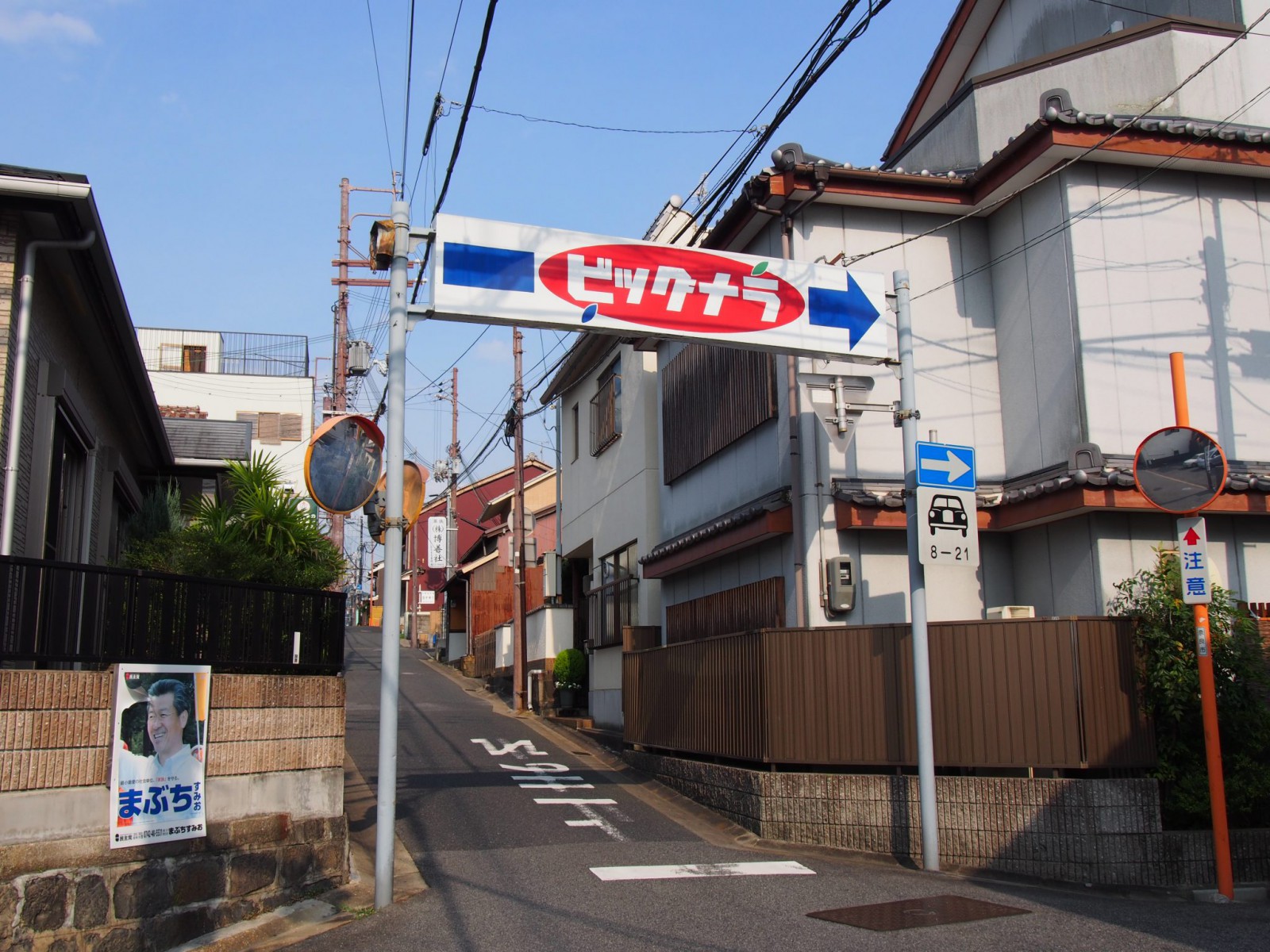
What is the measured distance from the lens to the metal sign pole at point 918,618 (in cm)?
946

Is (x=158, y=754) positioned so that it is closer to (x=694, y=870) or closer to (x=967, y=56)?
(x=694, y=870)

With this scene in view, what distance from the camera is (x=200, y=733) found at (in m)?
7.97

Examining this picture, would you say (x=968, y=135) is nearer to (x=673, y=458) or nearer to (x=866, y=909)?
(x=673, y=458)

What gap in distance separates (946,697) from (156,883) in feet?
22.2

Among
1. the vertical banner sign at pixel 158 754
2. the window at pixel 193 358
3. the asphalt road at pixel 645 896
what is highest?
the window at pixel 193 358

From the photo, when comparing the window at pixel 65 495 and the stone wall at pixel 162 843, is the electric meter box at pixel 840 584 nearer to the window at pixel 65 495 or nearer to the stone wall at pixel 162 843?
the stone wall at pixel 162 843

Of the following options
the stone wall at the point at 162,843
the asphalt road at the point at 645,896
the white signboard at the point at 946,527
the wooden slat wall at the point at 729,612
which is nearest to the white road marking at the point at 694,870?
the asphalt road at the point at 645,896

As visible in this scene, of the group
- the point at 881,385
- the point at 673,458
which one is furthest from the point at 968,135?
the point at 673,458

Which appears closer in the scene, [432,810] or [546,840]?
[546,840]

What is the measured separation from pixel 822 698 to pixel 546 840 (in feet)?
9.85

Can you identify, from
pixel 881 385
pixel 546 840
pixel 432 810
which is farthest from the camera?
pixel 881 385

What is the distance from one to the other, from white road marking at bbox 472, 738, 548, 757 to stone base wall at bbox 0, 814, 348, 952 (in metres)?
7.54

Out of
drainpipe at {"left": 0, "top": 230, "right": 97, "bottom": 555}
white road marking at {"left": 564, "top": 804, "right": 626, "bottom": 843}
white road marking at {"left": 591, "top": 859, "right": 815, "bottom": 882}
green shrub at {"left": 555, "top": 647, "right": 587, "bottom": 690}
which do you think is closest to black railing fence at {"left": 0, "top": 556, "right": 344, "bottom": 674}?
drainpipe at {"left": 0, "top": 230, "right": 97, "bottom": 555}

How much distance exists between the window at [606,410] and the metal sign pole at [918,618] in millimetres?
9763
